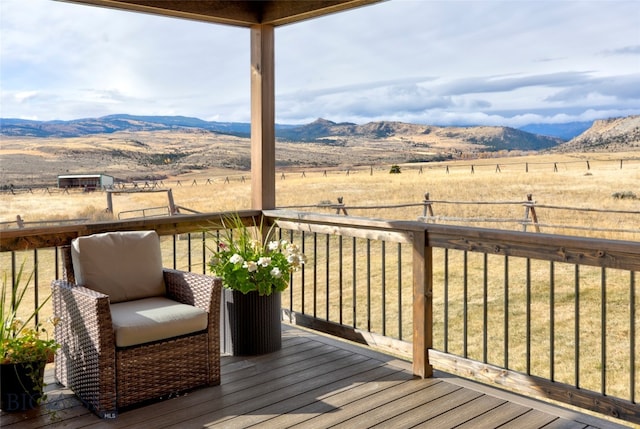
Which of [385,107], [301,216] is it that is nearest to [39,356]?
[301,216]

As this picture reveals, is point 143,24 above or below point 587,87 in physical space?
above

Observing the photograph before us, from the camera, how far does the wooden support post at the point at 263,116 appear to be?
14.9 ft

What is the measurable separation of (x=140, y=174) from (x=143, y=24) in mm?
1427

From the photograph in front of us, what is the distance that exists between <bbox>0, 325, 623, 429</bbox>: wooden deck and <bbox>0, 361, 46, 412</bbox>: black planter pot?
2.5 inches

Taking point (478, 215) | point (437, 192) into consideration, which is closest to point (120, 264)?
point (437, 192)

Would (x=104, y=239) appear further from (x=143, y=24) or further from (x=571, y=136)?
(x=571, y=136)

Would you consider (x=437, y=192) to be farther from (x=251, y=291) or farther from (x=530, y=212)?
(x=251, y=291)

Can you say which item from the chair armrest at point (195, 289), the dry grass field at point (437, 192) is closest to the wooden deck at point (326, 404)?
the chair armrest at point (195, 289)

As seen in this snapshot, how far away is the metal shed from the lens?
4797 millimetres

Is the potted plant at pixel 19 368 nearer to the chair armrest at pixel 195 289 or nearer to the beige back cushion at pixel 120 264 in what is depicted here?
the beige back cushion at pixel 120 264

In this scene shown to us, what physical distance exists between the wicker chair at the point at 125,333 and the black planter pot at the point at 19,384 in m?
0.22

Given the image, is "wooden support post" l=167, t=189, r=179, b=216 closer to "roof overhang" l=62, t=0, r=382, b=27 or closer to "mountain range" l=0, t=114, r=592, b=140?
"mountain range" l=0, t=114, r=592, b=140

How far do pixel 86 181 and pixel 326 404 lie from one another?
9.79ft

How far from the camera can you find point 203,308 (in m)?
3.31
